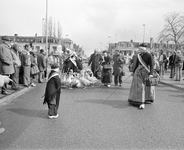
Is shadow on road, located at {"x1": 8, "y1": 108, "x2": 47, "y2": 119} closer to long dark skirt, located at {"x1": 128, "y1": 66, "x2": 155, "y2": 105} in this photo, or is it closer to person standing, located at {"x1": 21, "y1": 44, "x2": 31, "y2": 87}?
long dark skirt, located at {"x1": 128, "y1": 66, "x2": 155, "y2": 105}

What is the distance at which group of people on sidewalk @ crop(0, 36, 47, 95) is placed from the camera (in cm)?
812

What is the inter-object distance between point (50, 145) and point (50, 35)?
60.7 meters

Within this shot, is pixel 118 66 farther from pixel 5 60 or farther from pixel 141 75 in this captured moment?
pixel 5 60

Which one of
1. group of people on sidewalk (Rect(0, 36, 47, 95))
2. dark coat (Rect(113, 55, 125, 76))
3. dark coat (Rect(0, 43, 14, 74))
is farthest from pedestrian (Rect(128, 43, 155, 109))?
Result: dark coat (Rect(113, 55, 125, 76))

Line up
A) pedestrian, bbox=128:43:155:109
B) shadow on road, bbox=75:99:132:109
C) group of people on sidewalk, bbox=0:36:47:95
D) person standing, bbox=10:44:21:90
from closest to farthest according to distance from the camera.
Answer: pedestrian, bbox=128:43:155:109
shadow on road, bbox=75:99:132:109
group of people on sidewalk, bbox=0:36:47:95
person standing, bbox=10:44:21:90

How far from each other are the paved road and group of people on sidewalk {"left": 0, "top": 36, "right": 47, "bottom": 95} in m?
1.58

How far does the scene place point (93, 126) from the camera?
4844mm

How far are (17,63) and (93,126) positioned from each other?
17.8 ft

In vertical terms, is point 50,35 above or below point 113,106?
above

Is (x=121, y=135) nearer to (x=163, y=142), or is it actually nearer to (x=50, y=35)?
(x=163, y=142)

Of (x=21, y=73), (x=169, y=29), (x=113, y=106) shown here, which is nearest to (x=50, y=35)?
(x=169, y=29)

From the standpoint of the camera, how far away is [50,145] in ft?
12.3

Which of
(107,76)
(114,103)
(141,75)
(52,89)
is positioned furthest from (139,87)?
(107,76)

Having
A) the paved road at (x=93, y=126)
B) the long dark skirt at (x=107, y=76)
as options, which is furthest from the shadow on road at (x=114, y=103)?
the long dark skirt at (x=107, y=76)
